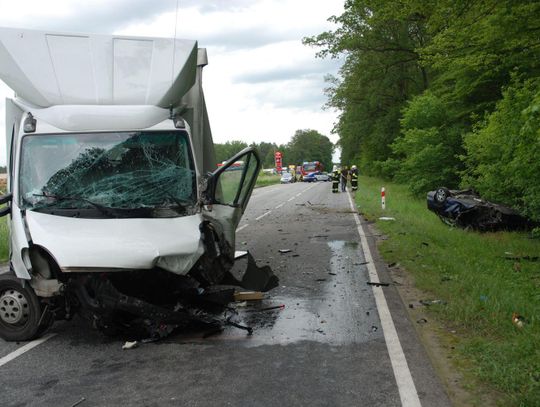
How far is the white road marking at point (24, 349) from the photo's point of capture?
4.99 m

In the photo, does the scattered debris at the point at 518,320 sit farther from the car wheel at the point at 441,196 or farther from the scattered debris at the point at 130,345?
the car wheel at the point at 441,196

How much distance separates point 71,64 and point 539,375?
5.61 meters

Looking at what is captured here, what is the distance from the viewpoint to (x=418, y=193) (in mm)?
23906

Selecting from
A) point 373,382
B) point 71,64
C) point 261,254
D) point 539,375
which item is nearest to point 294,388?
point 373,382

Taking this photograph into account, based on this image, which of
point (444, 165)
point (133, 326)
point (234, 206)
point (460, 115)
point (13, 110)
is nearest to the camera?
point (133, 326)

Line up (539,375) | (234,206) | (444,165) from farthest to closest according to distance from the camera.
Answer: (444,165) → (234,206) → (539,375)

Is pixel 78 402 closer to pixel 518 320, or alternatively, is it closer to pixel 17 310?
pixel 17 310

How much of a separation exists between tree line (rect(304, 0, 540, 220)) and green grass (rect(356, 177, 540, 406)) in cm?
179

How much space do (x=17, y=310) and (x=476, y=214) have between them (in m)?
11.3

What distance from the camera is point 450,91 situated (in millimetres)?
22891

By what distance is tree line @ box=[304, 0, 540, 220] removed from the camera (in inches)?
406

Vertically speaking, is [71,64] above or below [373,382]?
above

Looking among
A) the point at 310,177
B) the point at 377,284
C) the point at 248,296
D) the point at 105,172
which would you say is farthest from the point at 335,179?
the point at 310,177

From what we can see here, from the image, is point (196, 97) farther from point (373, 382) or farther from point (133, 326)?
point (373, 382)
